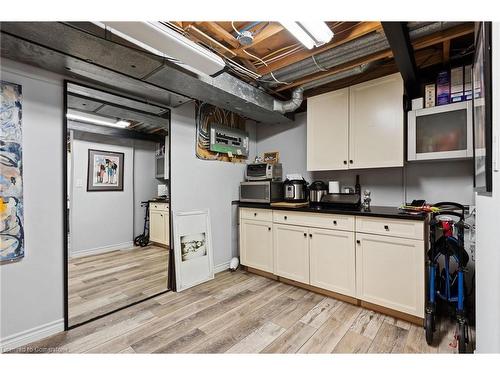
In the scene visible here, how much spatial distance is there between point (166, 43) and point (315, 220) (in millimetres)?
2011

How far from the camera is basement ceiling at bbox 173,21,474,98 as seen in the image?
5.62ft

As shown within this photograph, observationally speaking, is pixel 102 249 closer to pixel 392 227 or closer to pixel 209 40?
pixel 209 40

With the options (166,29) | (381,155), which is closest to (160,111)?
(166,29)

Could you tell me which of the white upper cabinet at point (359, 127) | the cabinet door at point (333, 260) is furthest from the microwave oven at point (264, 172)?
the cabinet door at point (333, 260)

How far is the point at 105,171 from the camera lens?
2.26m

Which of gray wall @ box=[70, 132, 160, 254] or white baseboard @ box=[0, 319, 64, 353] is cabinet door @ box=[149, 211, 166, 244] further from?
white baseboard @ box=[0, 319, 64, 353]

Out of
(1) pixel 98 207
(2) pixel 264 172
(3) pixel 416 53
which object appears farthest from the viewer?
(2) pixel 264 172

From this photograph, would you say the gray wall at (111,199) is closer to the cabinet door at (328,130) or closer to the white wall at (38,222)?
the white wall at (38,222)

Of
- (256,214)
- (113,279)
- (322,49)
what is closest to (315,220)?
(256,214)

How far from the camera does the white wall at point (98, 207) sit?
2.03 m

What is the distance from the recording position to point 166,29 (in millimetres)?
1410

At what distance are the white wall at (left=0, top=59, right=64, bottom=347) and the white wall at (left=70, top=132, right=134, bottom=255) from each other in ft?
0.55

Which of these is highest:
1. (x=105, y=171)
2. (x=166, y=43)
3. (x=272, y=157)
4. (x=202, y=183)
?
(x=166, y=43)
